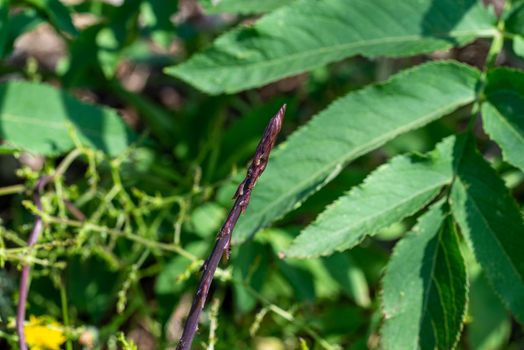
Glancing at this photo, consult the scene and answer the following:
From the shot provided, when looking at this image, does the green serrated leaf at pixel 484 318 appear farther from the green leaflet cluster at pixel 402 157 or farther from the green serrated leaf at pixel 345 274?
the green leaflet cluster at pixel 402 157

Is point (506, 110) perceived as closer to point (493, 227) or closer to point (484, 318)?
point (493, 227)

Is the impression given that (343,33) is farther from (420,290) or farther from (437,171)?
(420,290)

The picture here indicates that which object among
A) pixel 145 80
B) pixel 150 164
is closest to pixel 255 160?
pixel 150 164

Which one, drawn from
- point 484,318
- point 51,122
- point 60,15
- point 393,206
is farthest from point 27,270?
point 484,318

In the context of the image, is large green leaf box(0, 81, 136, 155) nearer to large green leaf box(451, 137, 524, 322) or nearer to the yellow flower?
the yellow flower

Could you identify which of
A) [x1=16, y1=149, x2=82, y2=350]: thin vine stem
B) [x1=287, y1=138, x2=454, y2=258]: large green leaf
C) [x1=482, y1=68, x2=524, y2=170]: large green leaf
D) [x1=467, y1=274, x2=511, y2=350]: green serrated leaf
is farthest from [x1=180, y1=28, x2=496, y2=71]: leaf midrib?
[x1=467, y1=274, x2=511, y2=350]: green serrated leaf

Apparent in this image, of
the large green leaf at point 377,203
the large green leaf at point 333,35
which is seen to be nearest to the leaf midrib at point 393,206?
the large green leaf at point 377,203
